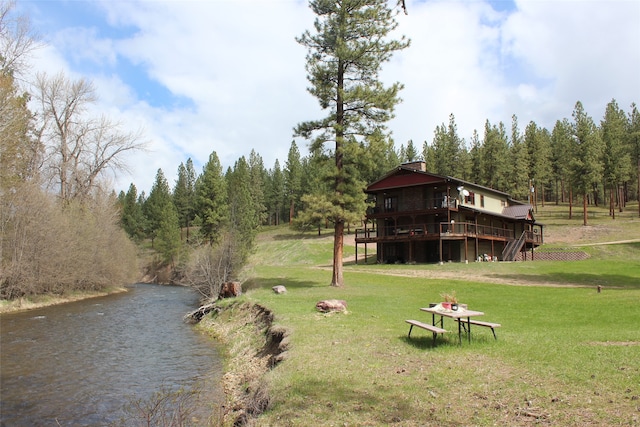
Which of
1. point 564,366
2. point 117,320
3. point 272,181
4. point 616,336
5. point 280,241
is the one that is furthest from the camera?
point 272,181

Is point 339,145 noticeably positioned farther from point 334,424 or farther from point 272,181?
point 272,181

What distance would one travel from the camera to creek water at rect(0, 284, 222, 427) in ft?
32.9

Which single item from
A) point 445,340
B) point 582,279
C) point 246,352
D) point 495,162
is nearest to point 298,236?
point 495,162

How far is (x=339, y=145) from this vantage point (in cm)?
2416

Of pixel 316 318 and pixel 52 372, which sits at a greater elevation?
pixel 316 318

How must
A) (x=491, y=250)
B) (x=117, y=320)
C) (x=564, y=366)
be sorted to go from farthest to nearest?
(x=491, y=250)
(x=117, y=320)
(x=564, y=366)

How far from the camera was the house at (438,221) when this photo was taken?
41469mm

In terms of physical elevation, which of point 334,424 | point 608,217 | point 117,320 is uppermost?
point 608,217

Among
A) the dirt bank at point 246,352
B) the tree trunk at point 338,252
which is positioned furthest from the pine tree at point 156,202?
the dirt bank at point 246,352

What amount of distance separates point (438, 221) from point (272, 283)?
69.7 feet

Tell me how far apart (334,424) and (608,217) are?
2801 inches

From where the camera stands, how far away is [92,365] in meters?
14.0

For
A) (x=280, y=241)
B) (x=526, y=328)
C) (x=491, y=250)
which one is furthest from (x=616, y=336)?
(x=280, y=241)

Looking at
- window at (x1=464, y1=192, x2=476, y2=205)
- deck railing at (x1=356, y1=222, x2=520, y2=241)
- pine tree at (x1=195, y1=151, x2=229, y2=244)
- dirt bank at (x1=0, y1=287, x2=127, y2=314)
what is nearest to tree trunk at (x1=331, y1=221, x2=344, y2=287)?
deck railing at (x1=356, y1=222, x2=520, y2=241)
